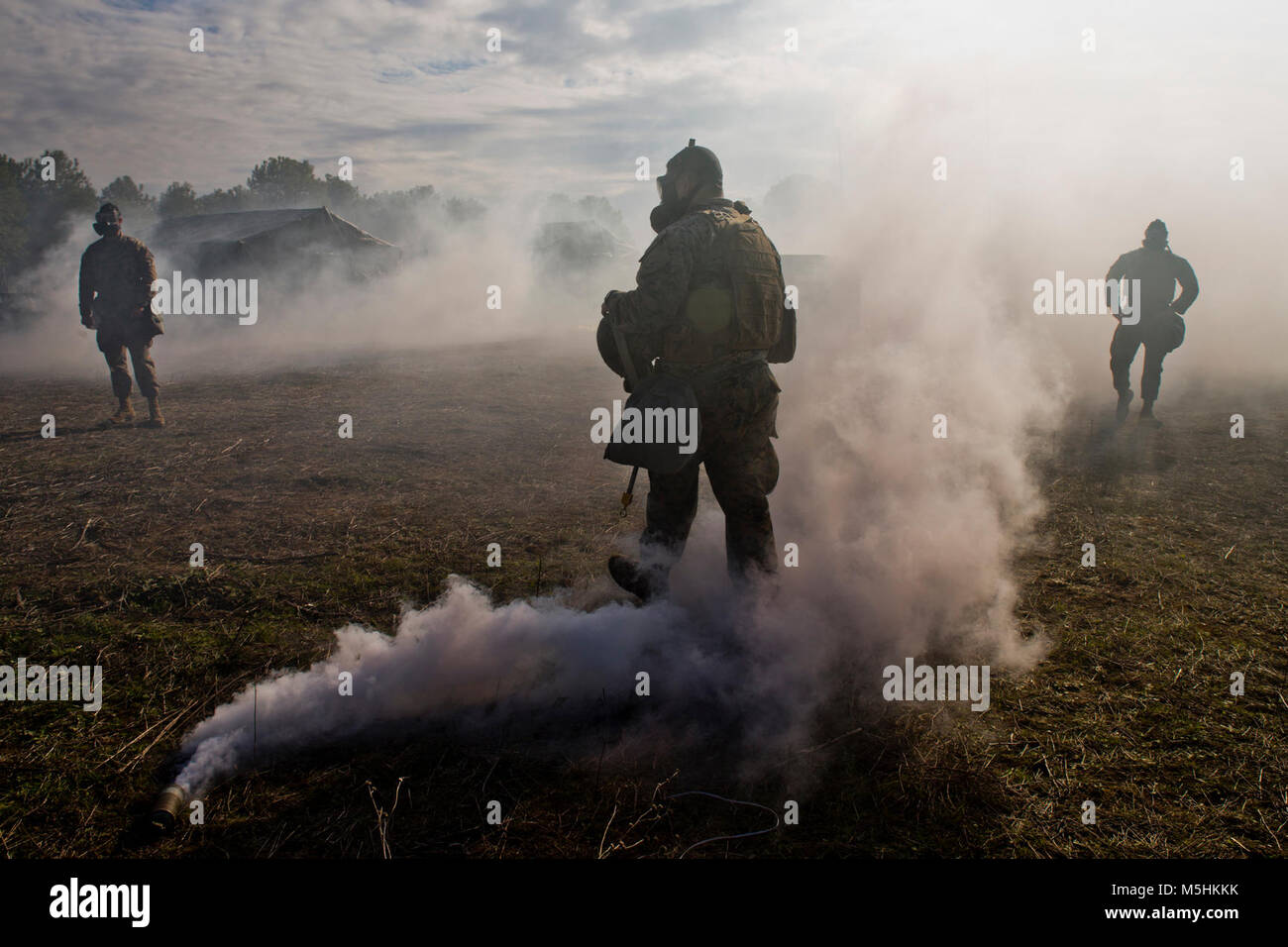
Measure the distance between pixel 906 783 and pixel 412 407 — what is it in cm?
990

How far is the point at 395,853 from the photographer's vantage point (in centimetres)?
257

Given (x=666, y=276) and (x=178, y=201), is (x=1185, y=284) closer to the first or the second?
(x=666, y=276)

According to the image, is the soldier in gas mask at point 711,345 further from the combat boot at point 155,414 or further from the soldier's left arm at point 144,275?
the combat boot at point 155,414

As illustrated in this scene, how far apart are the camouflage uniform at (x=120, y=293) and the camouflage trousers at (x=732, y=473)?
845 cm

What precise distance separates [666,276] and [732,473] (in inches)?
41.6

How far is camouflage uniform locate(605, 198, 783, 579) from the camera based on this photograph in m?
3.76

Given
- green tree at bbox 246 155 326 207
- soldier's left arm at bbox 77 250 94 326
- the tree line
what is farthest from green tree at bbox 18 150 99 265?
soldier's left arm at bbox 77 250 94 326

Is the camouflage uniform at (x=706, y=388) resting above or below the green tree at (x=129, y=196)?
below

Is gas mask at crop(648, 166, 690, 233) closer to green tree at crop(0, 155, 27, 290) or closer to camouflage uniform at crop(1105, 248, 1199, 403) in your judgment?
camouflage uniform at crop(1105, 248, 1199, 403)

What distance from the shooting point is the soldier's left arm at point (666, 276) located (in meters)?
3.71

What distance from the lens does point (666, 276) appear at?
3715 millimetres
